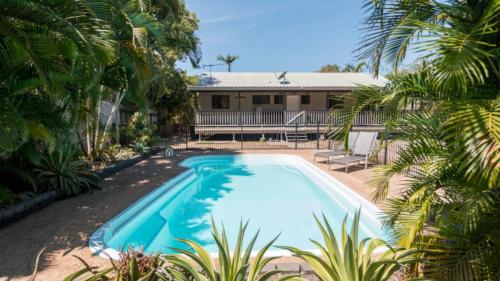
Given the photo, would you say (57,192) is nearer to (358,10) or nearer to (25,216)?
(25,216)

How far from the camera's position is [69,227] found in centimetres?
501

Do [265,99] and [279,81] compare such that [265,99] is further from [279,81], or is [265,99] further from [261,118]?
[261,118]

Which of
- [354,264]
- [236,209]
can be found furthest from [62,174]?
[354,264]

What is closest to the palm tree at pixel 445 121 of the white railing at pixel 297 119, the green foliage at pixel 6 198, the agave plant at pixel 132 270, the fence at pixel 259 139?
the agave plant at pixel 132 270

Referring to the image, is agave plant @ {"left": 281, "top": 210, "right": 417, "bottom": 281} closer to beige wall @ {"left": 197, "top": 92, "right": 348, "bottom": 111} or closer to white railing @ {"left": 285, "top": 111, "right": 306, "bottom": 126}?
white railing @ {"left": 285, "top": 111, "right": 306, "bottom": 126}

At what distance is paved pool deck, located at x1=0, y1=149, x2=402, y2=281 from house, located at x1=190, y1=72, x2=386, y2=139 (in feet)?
31.5

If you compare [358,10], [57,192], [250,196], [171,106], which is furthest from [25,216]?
[171,106]

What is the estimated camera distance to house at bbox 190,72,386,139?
62.1 feet

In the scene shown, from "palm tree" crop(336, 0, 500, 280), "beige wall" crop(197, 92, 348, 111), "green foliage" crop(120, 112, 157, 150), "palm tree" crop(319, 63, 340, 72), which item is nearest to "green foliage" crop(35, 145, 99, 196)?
"green foliage" crop(120, 112, 157, 150)

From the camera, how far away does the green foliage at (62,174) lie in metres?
6.73

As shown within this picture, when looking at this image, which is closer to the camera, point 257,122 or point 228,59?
point 257,122

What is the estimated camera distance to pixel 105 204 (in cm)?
633

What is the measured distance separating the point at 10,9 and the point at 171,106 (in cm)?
1814

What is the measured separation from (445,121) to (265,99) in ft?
71.9
